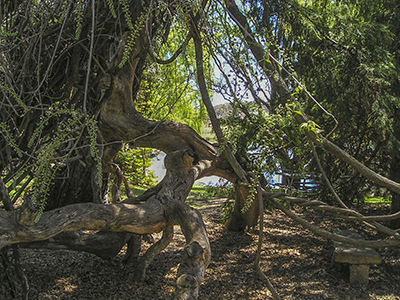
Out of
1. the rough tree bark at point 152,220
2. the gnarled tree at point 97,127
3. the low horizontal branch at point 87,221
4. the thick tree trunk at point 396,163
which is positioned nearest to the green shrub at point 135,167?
the gnarled tree at point 97,127

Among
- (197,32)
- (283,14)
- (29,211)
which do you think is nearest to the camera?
(29,211)

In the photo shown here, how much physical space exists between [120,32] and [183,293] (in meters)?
1.87

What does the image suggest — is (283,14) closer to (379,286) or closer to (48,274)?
(379,286)

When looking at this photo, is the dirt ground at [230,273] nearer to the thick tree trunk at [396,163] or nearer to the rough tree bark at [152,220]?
the rough tree bark at [152,220]

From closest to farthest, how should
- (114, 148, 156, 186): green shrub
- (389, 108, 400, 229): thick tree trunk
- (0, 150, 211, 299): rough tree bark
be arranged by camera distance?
1. (0, 150, 211, 299): rough tree bark
2. (389, 108, 400, 229): thick tree trunk
3. (114, 148, 156, 186): green shrub

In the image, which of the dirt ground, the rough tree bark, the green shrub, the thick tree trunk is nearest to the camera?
the rough tree bark

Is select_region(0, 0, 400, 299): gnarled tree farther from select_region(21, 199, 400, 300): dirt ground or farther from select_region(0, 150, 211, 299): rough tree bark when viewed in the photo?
select_region(21, 199, 400, 300): dirt ground

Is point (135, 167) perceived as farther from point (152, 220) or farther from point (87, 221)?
point (87, 221)

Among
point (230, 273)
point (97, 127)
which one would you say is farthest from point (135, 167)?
point (97, 127)

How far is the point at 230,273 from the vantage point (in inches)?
162

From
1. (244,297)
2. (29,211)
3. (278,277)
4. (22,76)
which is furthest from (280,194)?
(22,76)

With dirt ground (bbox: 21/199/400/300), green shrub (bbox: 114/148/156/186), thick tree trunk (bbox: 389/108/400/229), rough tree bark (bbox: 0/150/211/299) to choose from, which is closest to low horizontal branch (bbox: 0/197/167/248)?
rough tree bark (bbox: 0/150/211/299)

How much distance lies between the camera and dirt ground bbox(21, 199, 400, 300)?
344cm

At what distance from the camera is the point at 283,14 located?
4641 mm
